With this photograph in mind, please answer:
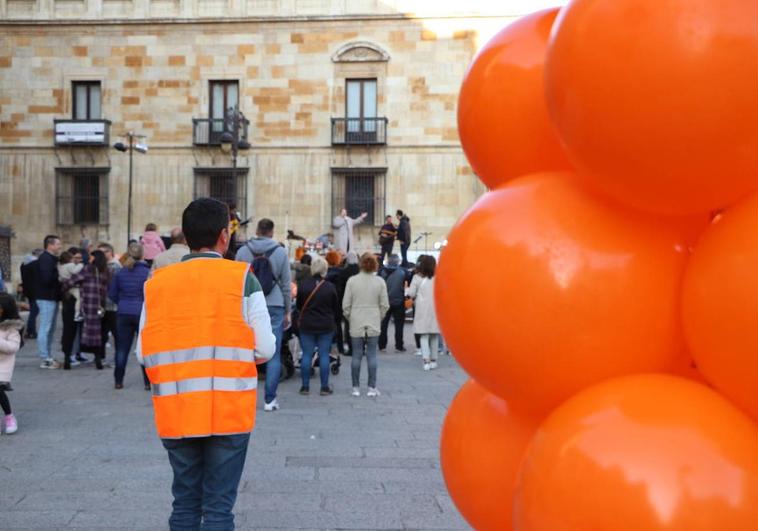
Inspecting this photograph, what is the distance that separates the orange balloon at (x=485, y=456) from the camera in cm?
217

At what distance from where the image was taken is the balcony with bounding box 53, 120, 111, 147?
26.9 m

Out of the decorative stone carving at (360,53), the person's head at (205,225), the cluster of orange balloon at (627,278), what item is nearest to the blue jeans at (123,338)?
the person's head at (205,225)

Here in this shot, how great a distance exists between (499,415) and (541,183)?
2.23 feet

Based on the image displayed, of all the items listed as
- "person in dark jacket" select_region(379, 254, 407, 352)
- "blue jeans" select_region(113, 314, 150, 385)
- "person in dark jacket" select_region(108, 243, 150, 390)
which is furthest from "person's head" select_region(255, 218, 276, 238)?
"person in dark jacket" select_region(379, 254, 407, 352)

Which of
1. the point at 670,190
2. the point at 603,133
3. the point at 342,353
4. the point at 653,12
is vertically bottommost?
the point at 342,353

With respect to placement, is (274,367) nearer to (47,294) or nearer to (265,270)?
(265,270)

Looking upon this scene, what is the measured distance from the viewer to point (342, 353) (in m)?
13.9

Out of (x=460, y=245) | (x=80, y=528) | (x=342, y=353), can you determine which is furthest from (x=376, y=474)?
(x=342, y=353)

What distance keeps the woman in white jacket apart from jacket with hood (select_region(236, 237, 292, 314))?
354 centimetres

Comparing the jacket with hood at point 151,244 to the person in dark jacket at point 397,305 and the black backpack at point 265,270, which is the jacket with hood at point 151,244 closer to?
the person in dark jacket at point 397,305

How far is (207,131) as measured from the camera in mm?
26922

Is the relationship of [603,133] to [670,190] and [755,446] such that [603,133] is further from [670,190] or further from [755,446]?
[755,446]

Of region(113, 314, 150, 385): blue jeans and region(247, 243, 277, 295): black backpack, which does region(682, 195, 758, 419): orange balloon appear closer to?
region(247, 243, 277, 295): black backpack

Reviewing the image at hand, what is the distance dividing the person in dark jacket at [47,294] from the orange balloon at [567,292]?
35.3ft
